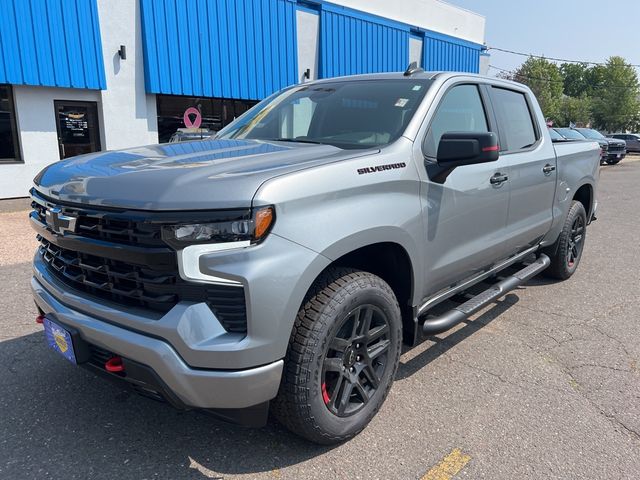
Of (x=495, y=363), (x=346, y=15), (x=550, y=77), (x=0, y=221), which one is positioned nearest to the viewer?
(x=495, y=363)

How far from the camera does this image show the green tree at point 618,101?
6762 cm

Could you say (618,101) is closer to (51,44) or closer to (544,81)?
(544,81)

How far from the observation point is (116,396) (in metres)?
3.03

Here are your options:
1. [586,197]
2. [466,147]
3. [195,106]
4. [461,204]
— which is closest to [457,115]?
[461,204]

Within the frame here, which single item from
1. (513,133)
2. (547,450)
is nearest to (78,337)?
(547,450)

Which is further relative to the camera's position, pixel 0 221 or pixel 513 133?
pixel 0 221

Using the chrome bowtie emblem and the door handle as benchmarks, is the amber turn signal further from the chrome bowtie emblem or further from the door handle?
the door handle

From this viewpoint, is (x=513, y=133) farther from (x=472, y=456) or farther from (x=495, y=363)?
(x=472, y=456)

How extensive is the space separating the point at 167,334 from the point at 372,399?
4.01 feet

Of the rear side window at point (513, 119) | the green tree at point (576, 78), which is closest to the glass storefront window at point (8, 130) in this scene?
the rear side window at point (513, 119)

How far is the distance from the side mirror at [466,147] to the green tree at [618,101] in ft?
253

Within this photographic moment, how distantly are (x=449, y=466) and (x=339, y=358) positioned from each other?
74 centimetres

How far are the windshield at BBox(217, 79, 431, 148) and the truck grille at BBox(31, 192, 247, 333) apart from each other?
1.33 m

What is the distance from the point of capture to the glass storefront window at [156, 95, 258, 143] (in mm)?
13320
